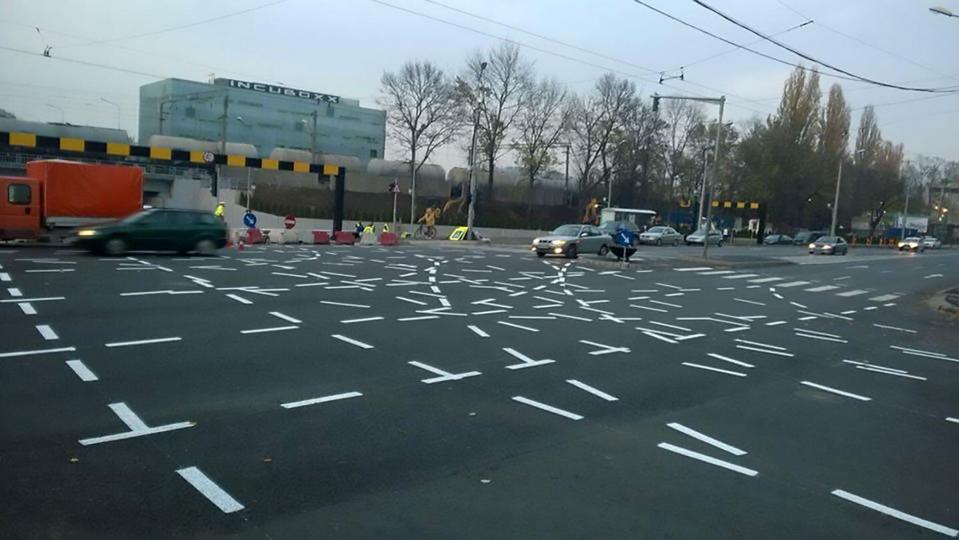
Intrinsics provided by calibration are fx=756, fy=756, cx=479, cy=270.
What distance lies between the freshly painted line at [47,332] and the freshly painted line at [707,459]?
25.9 feet

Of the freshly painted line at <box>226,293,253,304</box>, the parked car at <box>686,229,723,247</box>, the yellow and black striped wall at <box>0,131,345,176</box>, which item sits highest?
the yellow and black striped wall at <box>0,131,345,176</box>

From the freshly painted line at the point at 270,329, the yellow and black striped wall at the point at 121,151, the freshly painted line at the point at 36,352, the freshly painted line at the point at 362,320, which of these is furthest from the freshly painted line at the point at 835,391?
the yellow and black striped wall at the point at 121,151

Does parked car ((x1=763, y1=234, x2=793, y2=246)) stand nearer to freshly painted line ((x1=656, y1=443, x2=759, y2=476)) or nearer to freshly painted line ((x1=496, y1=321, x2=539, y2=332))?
freshly painted line ((x1=496, y1=321, x2=539, y2=332))

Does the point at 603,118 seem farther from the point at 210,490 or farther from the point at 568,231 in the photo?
the point at 210,490

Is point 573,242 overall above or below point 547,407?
above

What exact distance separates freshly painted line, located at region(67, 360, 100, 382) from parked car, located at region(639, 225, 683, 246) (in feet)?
162

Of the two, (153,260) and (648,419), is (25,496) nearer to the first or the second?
(648,419)

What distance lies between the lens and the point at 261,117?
9962cm

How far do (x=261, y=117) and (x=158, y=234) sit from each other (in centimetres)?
8169

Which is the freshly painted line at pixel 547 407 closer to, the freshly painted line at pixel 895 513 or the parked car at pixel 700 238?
the freshly painted line at pixel 895 513

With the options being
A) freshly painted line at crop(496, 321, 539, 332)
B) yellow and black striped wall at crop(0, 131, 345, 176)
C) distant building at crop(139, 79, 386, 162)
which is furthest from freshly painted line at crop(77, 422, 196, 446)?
distant building at crop(139, 79, 386, 162)

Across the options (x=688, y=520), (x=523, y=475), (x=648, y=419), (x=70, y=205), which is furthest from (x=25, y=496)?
(x=70, y=205)

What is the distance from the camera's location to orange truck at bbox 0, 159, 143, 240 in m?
22.7

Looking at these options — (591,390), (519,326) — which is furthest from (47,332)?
(591,390)
